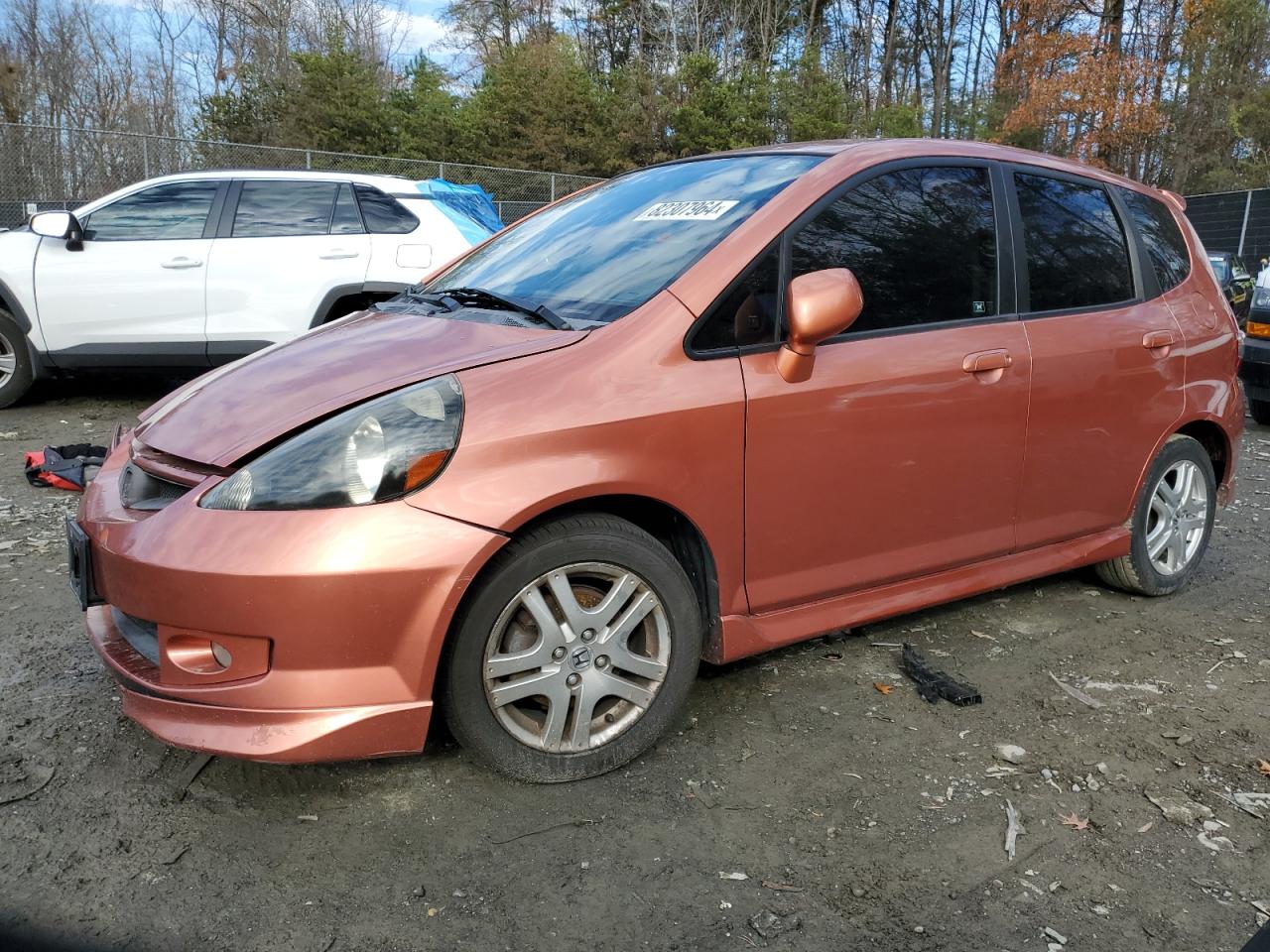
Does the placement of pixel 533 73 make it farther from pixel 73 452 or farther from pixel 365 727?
pixel 365 727

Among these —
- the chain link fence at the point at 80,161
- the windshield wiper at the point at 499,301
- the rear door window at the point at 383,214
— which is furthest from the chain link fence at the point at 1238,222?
the windshield wiper at the point at 499,301

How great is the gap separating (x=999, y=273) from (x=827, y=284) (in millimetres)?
997

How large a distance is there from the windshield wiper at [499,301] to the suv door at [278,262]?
13.7 ft

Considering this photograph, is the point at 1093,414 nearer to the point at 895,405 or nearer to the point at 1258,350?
the point at 895,405

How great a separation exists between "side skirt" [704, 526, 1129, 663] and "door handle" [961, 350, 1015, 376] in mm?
670

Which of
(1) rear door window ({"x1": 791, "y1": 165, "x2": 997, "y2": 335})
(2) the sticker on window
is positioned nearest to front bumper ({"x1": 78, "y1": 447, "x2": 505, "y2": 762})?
(2) the sticker on window

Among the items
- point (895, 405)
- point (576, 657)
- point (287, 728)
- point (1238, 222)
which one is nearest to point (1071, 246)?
point (895, 405)

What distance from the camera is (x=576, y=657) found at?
2.54 meters

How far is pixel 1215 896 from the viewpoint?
2207 mm

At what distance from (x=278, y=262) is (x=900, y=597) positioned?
570 cm

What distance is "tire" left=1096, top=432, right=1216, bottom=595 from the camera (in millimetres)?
3962

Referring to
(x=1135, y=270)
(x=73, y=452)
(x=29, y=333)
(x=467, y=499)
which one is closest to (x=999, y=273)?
(x=1135, y=270)

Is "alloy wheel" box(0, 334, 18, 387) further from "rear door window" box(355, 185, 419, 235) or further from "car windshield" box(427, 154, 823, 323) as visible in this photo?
"car windshield" box(427, 154, 823, 323)

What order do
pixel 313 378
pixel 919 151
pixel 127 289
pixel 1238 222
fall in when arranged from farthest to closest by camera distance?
pixel 1238 222, pixel 127 289, pixel 919 151, pixel 313 378
